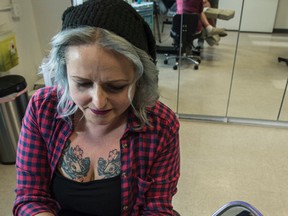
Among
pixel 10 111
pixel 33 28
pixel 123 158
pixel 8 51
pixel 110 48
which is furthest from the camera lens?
pixel 33 28

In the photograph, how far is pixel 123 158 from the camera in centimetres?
91

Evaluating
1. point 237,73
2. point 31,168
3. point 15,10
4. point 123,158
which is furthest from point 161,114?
point 237,73

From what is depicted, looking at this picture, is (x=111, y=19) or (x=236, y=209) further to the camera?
(x=236, y=209)

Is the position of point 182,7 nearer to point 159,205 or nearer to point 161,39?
point 161,39

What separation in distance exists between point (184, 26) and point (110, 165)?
246cm

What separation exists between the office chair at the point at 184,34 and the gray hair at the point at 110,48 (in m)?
2.29

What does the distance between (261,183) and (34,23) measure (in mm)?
2569

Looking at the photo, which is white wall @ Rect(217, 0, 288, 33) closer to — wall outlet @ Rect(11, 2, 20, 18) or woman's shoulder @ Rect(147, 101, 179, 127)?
wall outlet @ Rect(11, 2, 20, 18)

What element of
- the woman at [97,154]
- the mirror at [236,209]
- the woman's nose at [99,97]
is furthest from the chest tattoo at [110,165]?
the mirror at [236,209]

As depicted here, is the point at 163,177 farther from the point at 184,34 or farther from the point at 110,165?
the point at 184,34

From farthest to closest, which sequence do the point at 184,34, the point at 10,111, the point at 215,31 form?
1. the point at 184,34
2. the point at 215,31
3. the point at 10,111

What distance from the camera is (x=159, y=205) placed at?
3.13 ft

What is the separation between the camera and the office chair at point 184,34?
2998mm

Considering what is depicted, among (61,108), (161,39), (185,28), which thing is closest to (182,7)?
(185,28)
